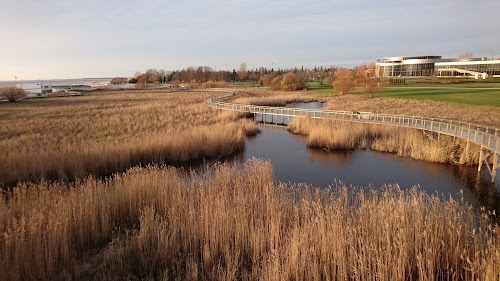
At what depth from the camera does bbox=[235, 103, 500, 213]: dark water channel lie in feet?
46.8

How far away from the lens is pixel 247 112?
38188mm


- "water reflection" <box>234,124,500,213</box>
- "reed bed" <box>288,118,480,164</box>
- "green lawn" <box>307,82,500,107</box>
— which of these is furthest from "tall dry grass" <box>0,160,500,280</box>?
"green lawn" <box>307,82,500,107</box>

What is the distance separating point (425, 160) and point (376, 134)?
226 inches

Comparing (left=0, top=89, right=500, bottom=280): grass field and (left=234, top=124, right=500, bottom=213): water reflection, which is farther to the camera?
(left=234, top=124, right=500, bottom=213): water reflection

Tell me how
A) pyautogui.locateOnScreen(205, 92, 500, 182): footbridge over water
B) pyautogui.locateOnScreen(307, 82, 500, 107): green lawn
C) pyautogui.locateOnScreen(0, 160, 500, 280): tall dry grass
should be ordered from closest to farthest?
1. pyautogui.locateOnScreen(0, 160, 500, 280): tall dry grass
2. pyautogui.locateOnScreen(205, 92, 500, 182): footbridge over water
3. pyautogui.locateOnScreen(307, 82, 500, 107): green lawn

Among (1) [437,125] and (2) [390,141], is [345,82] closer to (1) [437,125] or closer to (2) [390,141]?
(1) [437,125]

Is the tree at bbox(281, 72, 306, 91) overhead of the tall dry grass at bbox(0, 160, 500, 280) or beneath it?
overhead

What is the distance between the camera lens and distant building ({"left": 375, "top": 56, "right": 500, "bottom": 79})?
92.4 metres

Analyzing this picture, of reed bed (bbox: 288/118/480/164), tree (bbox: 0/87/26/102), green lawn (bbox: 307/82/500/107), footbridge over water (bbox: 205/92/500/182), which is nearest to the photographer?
Result: footbridge over water (bbox: 205/92/500/182)

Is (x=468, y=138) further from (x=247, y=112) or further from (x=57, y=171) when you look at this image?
(x=247, y=112)

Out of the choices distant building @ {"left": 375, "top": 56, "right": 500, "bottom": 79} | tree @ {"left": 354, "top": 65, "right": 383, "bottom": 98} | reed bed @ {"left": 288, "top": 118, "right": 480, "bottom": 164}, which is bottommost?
reed bed @ {"left": 288, "top": 118, "right": 480, "bottom": 164}

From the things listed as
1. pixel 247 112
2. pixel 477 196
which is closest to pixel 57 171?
pixel 477 196

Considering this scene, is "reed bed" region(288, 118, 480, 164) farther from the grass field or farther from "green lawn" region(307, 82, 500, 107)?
"green lawn" region(307, 82, 500, 107)

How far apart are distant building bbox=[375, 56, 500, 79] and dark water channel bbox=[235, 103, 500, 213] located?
258 feet
